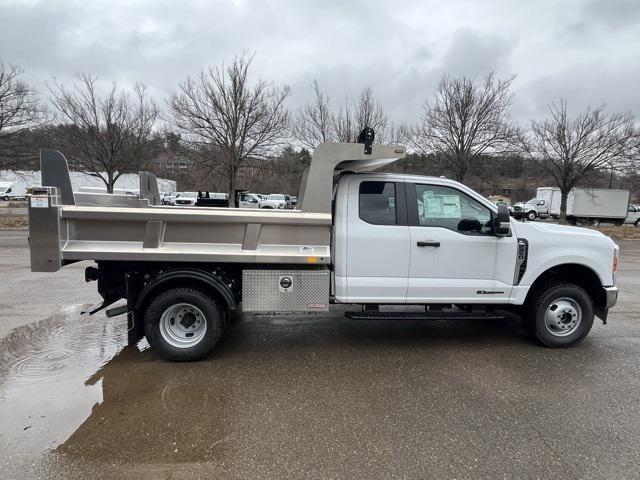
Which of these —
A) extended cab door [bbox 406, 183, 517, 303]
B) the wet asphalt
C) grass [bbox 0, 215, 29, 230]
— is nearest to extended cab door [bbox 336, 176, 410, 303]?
extended cab door [bbox 406, 183, 517, 303]

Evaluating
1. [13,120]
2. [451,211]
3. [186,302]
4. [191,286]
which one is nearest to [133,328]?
[186,302]

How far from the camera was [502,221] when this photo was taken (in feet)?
14.5

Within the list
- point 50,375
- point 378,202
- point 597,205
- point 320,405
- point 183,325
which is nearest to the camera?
point 320,405

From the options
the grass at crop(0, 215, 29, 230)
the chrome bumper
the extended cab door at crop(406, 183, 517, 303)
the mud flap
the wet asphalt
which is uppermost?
the extended cab door at crop(406, 183, 517, 303)

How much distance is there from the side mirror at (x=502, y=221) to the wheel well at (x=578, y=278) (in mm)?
942

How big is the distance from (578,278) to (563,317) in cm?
57

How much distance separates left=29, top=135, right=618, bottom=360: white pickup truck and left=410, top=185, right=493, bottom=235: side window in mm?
12

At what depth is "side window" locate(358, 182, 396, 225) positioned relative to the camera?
4523 mm

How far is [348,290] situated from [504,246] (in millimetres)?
1871

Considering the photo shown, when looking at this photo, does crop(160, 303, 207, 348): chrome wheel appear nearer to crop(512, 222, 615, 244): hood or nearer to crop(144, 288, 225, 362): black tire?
crop(144, 288, 225, 362): black tire

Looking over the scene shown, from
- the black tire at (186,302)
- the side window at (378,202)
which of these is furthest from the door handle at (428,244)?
the black tire at (186,302)

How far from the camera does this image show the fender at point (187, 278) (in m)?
4.19

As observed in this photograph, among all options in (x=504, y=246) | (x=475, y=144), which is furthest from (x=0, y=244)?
(x=475, y=144)

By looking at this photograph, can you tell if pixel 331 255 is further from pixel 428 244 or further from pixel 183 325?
pixel 183 325
